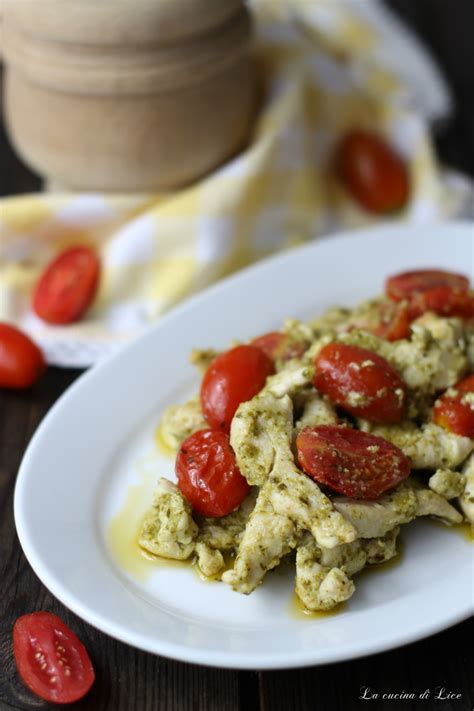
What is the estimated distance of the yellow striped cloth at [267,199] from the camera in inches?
123

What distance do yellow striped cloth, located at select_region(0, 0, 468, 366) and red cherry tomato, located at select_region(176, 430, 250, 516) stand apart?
95 cm

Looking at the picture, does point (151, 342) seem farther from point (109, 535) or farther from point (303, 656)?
point (303, 656)

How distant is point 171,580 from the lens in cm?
201


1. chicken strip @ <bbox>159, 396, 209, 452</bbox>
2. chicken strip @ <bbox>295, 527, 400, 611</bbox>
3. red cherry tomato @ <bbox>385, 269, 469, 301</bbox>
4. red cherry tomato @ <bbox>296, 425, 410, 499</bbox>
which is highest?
red cherry tomato @ <bbox>296, 425, 410, 499</bbox>

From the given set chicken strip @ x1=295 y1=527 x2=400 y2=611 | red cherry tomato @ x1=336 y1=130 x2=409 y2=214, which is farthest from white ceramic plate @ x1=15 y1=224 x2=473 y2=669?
red cherry tomato @ x1=336 y1=130 x2=409 y2=214

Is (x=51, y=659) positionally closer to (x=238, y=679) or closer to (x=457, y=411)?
(x=238, y=679)

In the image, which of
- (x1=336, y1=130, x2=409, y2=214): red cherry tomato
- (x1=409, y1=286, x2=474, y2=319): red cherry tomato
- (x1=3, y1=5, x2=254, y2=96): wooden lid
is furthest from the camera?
(x1=336, y1=130, x2=409, y2=214): red cherry tomato

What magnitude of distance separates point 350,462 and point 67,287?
1.44m

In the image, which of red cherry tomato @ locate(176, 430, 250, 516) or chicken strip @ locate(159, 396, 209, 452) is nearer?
red cherry tomato @ locate(176, 430, 250, 516)

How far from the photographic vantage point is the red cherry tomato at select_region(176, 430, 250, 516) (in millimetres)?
2025

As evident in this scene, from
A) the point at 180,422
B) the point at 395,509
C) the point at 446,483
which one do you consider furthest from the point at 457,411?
the point at 180,422

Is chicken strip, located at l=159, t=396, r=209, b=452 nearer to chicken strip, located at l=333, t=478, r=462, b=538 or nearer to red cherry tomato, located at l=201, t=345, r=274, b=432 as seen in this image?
red cherry tomato, located at l=201, t=345, r=274, b=432

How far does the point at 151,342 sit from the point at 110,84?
2.84ft

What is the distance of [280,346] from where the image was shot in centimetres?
240
